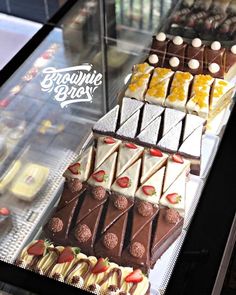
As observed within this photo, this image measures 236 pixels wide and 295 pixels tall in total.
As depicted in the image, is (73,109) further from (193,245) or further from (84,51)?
(193,245)

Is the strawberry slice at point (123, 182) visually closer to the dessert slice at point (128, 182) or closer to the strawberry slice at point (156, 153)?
the dessert slice at point (128, 182)

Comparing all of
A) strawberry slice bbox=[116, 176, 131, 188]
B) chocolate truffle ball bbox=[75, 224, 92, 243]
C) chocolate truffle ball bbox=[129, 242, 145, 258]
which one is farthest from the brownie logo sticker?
chocolate truffle ball bbox=[129, 242, 145, 258]

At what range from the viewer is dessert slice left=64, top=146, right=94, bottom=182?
2502 millimetres

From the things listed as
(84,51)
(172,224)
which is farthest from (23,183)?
(84,51)

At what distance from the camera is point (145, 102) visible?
2971 millimetres

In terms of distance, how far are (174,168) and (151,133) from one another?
0.87 ft

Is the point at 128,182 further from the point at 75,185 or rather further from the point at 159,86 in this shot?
the point at 159,86

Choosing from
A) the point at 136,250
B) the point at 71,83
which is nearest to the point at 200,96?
the point at 71,83

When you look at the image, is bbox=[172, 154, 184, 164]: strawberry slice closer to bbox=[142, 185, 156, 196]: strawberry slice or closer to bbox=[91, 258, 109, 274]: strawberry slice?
bbox=[142, 185, 156, 196]: strawberry slice

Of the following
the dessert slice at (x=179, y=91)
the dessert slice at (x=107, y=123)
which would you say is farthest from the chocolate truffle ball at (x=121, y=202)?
the dessert slice at (x=179, y=91)

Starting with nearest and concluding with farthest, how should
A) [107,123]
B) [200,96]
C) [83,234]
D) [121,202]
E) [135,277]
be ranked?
[135,277], [83,234], [121,202], [107,123], [200,96]

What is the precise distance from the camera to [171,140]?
2695 mm

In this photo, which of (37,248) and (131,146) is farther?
(131,146)

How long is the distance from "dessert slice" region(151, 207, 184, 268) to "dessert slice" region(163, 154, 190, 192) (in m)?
0.17
